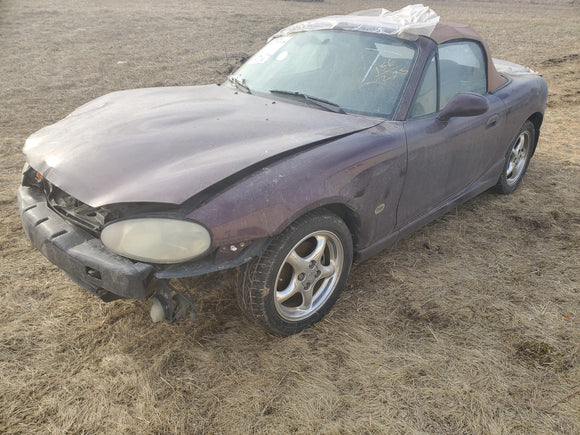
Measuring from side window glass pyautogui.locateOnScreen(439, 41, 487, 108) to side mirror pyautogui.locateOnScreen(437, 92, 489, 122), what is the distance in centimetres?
21

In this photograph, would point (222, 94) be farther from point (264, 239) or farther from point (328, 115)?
point (264, 239)

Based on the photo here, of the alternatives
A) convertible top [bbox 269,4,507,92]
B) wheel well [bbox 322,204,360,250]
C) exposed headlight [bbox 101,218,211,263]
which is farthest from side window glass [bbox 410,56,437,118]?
exposed headlight [bbox 101,218,211,263]

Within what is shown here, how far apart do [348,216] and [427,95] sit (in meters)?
1.02

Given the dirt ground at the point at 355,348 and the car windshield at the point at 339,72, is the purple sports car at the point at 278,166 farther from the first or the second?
the dirt ground at the point at 355,348

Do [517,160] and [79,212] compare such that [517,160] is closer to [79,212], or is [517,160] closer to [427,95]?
[427,95]

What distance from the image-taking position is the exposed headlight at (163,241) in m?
1.86

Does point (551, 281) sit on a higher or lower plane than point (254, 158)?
lower

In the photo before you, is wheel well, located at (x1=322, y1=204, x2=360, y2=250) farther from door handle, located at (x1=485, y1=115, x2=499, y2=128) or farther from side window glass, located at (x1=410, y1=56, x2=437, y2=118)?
door handle, located at (x1=485, y1=115, x2=499, y2=128)

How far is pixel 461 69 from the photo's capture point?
3260mm

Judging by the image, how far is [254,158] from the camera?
2113 mm

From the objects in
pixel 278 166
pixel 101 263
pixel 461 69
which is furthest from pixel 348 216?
pixel 461 69

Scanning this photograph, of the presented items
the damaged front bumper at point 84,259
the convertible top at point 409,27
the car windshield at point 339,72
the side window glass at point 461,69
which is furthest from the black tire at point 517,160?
the damaged front bumper at point 84,259

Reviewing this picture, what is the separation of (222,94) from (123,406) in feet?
6.57

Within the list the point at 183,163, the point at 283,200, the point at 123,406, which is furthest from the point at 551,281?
the point at 123,406
